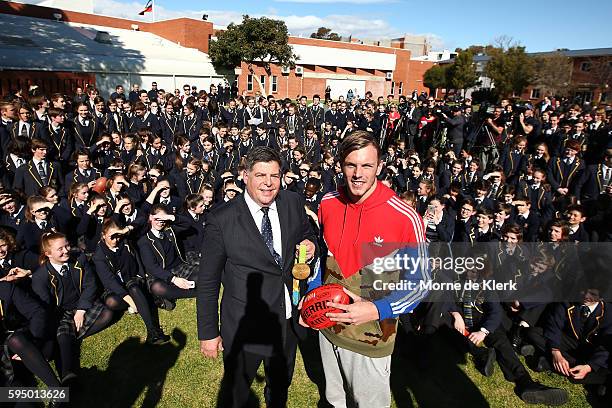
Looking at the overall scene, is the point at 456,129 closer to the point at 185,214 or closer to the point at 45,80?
the point at 185,214

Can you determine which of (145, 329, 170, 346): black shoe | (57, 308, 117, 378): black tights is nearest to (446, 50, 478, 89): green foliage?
(145, 329, 170, 346): black shoe

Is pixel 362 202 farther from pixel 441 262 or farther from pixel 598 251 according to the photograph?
pixel 598 251

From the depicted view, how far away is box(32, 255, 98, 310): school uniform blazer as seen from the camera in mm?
4891

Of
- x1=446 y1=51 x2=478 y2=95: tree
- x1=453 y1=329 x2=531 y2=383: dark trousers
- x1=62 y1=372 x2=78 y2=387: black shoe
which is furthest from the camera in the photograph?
x1=446 y1=51 x2=478 y2=95: tree

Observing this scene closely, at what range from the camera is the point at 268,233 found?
3174mm

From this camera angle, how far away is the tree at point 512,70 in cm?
4434

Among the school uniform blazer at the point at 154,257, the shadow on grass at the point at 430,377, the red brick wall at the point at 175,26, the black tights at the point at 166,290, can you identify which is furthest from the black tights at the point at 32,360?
the red brick wall at the point at 175,26

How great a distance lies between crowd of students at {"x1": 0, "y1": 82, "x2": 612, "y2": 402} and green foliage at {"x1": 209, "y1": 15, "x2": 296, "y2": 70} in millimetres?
26313

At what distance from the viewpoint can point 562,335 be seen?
504cm

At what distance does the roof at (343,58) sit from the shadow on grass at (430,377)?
46.5 metres

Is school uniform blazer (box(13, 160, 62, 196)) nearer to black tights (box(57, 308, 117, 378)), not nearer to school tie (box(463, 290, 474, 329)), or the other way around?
black tights (box(57, 308, 117, 378))

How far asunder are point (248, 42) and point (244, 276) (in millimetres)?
38745

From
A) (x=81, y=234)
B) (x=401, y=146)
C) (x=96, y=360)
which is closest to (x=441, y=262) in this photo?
(x=96, y=360)

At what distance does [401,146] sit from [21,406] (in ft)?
36.3
